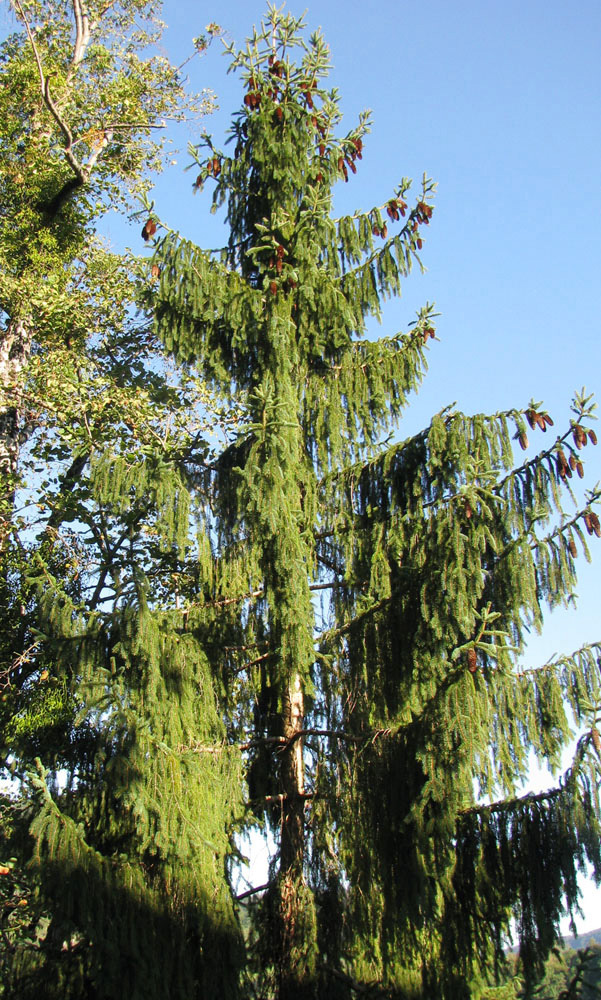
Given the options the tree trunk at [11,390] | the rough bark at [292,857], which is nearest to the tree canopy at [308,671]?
the rough bark at [292,857]

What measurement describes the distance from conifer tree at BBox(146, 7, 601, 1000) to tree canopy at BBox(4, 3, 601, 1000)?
0.02 m

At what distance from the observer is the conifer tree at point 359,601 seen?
5.65 meters

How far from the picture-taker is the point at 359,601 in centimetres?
735

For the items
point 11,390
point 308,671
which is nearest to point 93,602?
point 11,390

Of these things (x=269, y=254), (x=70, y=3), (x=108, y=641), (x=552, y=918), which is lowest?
(x=552, y=918)

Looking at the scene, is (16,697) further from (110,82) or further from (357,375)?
(110,82)

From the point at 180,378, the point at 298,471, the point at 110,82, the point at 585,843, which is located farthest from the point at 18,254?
the point at 585,843

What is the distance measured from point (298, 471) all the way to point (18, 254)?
849 cm

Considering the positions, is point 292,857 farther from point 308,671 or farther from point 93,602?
point 93,602

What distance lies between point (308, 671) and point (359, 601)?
78 cm

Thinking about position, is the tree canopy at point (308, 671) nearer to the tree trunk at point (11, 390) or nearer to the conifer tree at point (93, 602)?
the conifer tree at point (93, 602)

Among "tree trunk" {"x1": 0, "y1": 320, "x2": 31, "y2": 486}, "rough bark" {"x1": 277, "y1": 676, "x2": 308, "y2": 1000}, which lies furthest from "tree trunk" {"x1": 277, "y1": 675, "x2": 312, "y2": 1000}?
"tree trunk" {"x1": 0, "y1": 320, "x2": 31, "y2": 486}

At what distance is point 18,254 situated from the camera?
13.7m

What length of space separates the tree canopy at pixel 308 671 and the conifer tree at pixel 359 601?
0.02 metres
